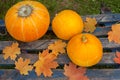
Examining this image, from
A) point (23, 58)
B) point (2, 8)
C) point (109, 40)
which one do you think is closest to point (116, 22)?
point (109, 40)

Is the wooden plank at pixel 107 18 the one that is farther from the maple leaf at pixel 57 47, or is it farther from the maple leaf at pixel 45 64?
the maple leaf at pixel 45 64

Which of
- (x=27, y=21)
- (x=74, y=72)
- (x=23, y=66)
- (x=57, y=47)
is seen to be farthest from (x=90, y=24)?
(x=23, y=66)

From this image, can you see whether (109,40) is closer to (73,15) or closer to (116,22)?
(116,22)

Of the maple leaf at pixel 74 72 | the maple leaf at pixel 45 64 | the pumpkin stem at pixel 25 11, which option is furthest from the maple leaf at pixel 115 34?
the pumpkin stem at pixel 25 11

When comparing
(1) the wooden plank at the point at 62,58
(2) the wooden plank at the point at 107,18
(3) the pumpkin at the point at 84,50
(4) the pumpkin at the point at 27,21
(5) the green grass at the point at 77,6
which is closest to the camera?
(3) the pumpkin at the point at 84,50

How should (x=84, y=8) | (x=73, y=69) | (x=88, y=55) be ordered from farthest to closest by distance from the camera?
(x=84, y=8) → (x=73, y=69) → (x=88, y=55)

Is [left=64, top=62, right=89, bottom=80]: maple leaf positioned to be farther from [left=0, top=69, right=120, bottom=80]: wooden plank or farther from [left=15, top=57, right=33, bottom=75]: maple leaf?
[left=15, top=57, right=33, bottom=75]: maple leaf
